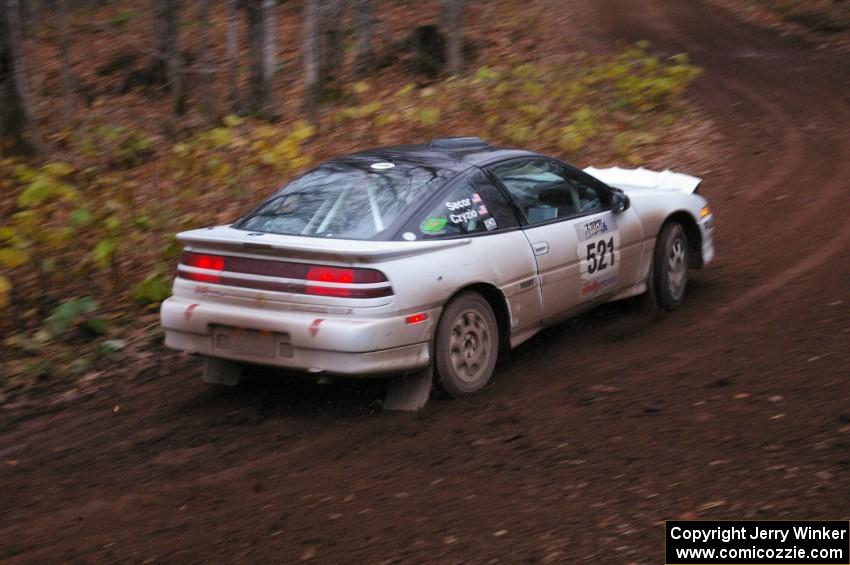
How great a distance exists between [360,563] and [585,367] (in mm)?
2934

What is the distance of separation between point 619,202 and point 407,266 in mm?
2321

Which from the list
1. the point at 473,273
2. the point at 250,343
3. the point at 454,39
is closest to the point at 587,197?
the point at 473,273

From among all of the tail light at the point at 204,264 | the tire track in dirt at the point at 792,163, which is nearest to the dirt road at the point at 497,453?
the tire track in dirt at the point at 792,163

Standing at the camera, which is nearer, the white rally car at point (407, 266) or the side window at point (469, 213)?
the white rally car at point (407, 266)

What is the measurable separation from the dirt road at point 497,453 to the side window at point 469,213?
1079 millimetres

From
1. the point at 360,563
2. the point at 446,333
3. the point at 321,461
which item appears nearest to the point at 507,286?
the point at 446,333

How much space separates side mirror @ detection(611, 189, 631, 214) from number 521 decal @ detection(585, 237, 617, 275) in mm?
235

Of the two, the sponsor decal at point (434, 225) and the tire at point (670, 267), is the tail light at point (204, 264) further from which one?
the tire at point (670, 267)

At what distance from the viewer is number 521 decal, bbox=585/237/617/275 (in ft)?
23.4

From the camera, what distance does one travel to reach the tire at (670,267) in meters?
7.86

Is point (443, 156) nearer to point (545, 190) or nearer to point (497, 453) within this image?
point (545, 190)

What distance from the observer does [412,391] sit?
20.1 ft

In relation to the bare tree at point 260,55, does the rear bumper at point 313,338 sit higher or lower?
lower

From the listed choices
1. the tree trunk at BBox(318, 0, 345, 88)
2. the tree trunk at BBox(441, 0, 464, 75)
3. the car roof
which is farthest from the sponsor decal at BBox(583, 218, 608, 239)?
the tree trunk at BBox(441, 0, 464, 75)
